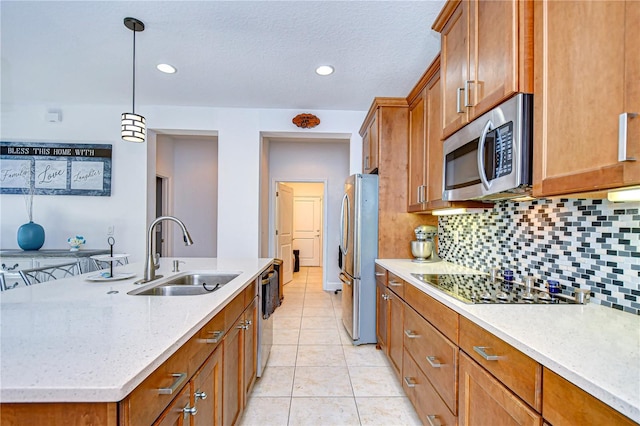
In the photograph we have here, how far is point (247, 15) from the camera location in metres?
2.06

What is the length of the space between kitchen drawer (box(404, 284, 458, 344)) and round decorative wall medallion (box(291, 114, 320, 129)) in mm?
2568

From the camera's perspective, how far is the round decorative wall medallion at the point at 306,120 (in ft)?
12.3

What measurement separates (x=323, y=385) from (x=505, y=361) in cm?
156

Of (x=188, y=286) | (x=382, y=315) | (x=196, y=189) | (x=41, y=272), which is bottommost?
(x=382, y=315)

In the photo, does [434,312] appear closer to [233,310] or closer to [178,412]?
[233,310]

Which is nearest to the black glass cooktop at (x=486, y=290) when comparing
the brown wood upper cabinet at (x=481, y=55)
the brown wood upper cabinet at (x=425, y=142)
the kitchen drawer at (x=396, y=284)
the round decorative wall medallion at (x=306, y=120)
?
the kitchen drawer at (x=396, y=284)

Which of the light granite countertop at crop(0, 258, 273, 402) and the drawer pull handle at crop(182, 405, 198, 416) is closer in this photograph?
the light granite countertop at crop(0, 258, 273, 402)

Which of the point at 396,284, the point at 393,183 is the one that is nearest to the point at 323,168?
the point at 393,183

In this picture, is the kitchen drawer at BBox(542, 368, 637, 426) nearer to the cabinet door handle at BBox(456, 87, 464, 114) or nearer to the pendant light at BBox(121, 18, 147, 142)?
the cabinet door handle at BBox(456, 87, 464, 114)

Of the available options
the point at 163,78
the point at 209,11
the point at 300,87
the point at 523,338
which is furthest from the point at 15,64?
the point at 523,338

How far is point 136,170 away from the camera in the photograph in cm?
377

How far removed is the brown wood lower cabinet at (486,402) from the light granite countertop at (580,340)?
18 centimetres

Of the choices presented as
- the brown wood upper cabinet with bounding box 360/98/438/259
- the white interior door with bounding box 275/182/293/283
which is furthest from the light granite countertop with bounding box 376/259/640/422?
the white interior door with bounding box 275/182/293/283

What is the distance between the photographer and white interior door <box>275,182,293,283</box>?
5230mm
